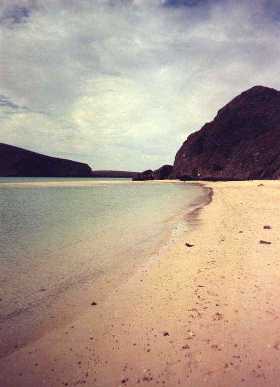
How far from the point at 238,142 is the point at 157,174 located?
2995 cm

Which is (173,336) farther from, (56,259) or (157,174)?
(157,174)

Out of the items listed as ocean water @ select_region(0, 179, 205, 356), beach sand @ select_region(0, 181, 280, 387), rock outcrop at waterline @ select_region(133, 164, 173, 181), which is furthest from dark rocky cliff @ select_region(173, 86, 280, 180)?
beach sand @ select_region(0, 181, 280, 387)

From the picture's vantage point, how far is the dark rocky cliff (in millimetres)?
100750

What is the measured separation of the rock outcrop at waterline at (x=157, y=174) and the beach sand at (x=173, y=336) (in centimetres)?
10785

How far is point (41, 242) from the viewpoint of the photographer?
10305mm

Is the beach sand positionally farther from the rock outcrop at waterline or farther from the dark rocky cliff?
the rock outcrop at waterline

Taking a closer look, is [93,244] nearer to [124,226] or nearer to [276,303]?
[124,226]

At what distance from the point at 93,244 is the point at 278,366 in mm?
7196

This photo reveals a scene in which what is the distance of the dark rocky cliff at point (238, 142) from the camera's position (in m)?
101

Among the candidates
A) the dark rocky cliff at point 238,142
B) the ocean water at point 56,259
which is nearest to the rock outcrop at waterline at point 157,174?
the dark rocky cliff at point 238,142

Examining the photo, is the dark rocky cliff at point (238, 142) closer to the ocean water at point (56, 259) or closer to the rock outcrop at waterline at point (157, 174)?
the rock outcrop at waterline at point (157, 174)

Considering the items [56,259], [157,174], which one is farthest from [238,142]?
[56,259]

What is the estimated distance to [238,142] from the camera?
389 ft

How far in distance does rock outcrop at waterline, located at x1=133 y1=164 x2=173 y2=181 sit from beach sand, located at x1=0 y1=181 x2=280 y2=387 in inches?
4246
